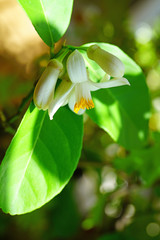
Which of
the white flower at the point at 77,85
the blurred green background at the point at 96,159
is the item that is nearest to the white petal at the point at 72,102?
the white flower at the point at 77,85

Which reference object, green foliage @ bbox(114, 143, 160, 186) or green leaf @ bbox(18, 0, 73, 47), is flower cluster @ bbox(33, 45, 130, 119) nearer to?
green leaf @ bbox(18, 0, 73, 47)

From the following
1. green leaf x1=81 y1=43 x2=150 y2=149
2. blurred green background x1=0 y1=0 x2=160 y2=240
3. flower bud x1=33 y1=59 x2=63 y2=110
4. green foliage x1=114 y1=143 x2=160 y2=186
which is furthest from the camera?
blurred green background x1=0 y1=0 x2=160 y2=240

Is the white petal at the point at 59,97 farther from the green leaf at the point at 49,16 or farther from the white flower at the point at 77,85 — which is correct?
the green leaf at the point at 49,16

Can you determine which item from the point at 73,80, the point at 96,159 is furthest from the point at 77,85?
the point at 96,159

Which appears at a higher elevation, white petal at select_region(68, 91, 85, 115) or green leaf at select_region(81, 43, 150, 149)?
white petal at select_region(68, 91, 85, 115)

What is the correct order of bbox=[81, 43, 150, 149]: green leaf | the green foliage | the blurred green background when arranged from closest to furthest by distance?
bbox=[81, 43, 150, 149]: green leaf, the green foliage, the blurred green background

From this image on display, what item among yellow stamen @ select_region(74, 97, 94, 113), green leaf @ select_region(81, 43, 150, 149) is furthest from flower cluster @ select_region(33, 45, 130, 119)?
green leaf @ select_region(81, 43, 150, 149)
